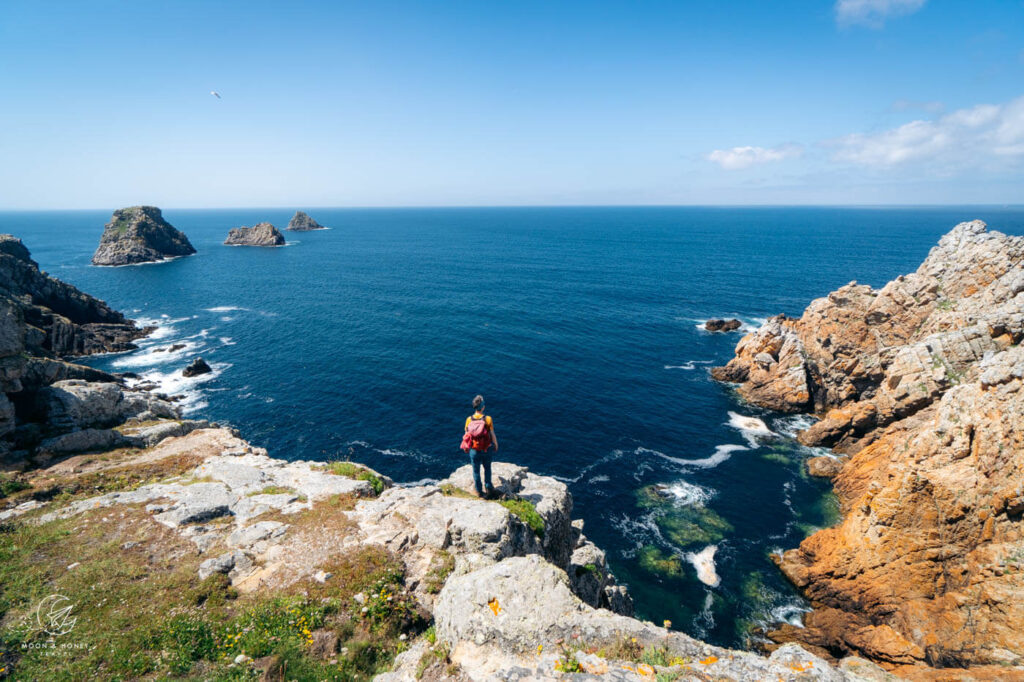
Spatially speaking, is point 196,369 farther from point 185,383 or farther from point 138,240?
point 138,240

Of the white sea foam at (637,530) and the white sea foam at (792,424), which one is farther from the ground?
the white sea foam at (792,424)

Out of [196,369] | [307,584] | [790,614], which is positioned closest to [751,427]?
[790,614]

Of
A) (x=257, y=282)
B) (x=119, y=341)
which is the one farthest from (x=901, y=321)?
(x=257, y=282)

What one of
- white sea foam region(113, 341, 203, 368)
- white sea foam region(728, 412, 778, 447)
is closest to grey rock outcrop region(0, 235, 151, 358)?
white sea foam region(113, 341, 203, 368)

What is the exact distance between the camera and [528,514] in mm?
17812

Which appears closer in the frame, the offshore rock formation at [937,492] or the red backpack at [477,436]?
the red backpack at [477,436]

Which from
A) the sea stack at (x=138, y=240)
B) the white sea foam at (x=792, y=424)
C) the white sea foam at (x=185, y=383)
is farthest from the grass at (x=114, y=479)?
the sea stack at (x=138, y=240)

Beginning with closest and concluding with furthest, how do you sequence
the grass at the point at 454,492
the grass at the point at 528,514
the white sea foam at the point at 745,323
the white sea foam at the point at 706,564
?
the grass at the point at 528,514 < the grass at the point at 454,492 < the white sea foam at the point at 706,564 < the white sea foam at the point at 745,323

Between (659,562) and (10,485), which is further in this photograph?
(659,562)

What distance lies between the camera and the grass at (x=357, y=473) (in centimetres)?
2038

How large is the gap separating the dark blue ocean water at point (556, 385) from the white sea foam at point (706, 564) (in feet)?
1.46

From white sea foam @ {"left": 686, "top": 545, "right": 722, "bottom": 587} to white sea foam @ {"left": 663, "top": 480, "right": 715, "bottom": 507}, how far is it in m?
5.05

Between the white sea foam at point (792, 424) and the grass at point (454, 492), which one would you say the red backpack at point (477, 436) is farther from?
the white sea foam at point (792, 424)

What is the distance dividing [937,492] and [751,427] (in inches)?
955
